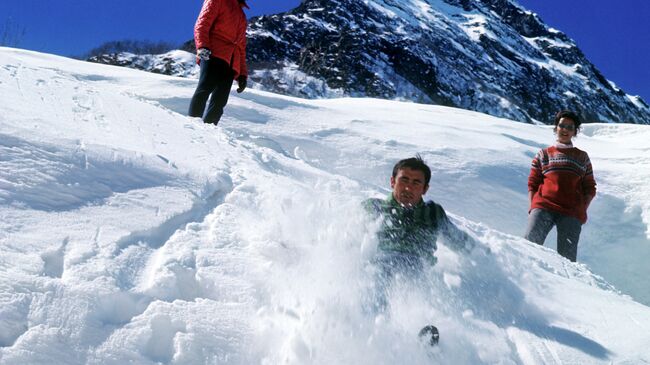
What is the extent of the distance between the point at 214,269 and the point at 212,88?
103 inches

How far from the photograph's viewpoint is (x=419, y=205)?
235 centimetres

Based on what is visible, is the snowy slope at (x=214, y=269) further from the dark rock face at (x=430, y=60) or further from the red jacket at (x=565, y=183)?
the dark rock face at (x=430, y=60)

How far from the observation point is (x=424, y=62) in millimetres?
60938

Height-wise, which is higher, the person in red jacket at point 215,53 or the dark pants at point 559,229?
the person in red jacket at point 215,53

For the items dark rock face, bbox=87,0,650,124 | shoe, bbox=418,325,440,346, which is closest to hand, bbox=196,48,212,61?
shoe, bbox=418,325,440,346

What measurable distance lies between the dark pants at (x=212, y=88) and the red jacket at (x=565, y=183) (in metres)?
2.50

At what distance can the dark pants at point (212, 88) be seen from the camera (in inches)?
154

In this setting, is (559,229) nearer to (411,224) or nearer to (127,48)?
(411,224)

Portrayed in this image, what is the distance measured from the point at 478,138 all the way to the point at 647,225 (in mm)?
1927

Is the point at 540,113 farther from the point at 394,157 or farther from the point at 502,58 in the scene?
the point at 394,157

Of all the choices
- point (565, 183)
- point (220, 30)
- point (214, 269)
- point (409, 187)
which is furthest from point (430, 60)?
point (214, 269)

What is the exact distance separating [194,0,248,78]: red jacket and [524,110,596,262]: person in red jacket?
2553mm

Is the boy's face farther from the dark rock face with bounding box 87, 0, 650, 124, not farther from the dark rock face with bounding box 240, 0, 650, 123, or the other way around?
the dark rock face with bounding box 87, 0, 650, 124

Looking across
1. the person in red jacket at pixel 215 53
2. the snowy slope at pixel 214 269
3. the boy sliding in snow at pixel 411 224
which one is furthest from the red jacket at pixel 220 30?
the boy sliding in snow at pixel 411 224
